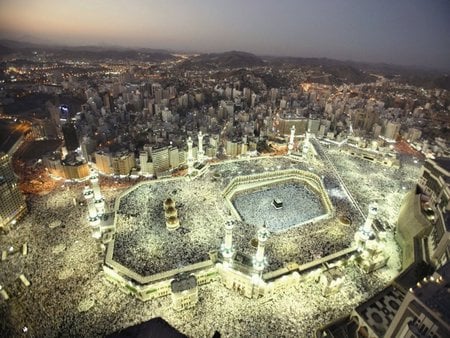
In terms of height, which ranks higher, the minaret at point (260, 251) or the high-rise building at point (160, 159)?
the minaret at point (260, 251)

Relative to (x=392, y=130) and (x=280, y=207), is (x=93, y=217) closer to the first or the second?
(x=280, y=207)

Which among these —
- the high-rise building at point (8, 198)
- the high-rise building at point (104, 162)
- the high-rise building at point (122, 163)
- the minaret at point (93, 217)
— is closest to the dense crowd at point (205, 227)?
the minaret at point (93, 217)

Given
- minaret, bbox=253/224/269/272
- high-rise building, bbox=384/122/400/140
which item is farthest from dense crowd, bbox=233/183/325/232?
high-rise building, bbox=384/122/400/140

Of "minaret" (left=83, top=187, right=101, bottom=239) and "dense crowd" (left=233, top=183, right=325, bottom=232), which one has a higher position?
"minaret" (left=83, top=187, right=101, bottom=239)

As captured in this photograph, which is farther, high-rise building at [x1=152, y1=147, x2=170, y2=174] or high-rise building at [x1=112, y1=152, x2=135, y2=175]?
high-rise building at [x1=152, y1=147, x2=170, y2=174]

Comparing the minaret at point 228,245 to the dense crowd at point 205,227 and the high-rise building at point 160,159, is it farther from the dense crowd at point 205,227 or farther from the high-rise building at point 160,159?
the high-rise building at point 160,159

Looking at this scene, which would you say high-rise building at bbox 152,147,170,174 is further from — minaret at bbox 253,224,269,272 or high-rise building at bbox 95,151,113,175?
minaret at bbox 253,224,269,272

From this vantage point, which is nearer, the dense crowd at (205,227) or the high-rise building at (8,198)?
the dense crowd at (205,227)

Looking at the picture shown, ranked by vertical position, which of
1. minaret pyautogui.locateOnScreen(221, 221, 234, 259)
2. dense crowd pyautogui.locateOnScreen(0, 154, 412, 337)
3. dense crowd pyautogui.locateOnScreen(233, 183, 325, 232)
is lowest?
dense crowd pyautogui.locateOnScreen(233, 183, 325, 232)

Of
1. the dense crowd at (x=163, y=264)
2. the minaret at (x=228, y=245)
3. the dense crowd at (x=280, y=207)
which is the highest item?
the minaret at (x=228, y=245)
